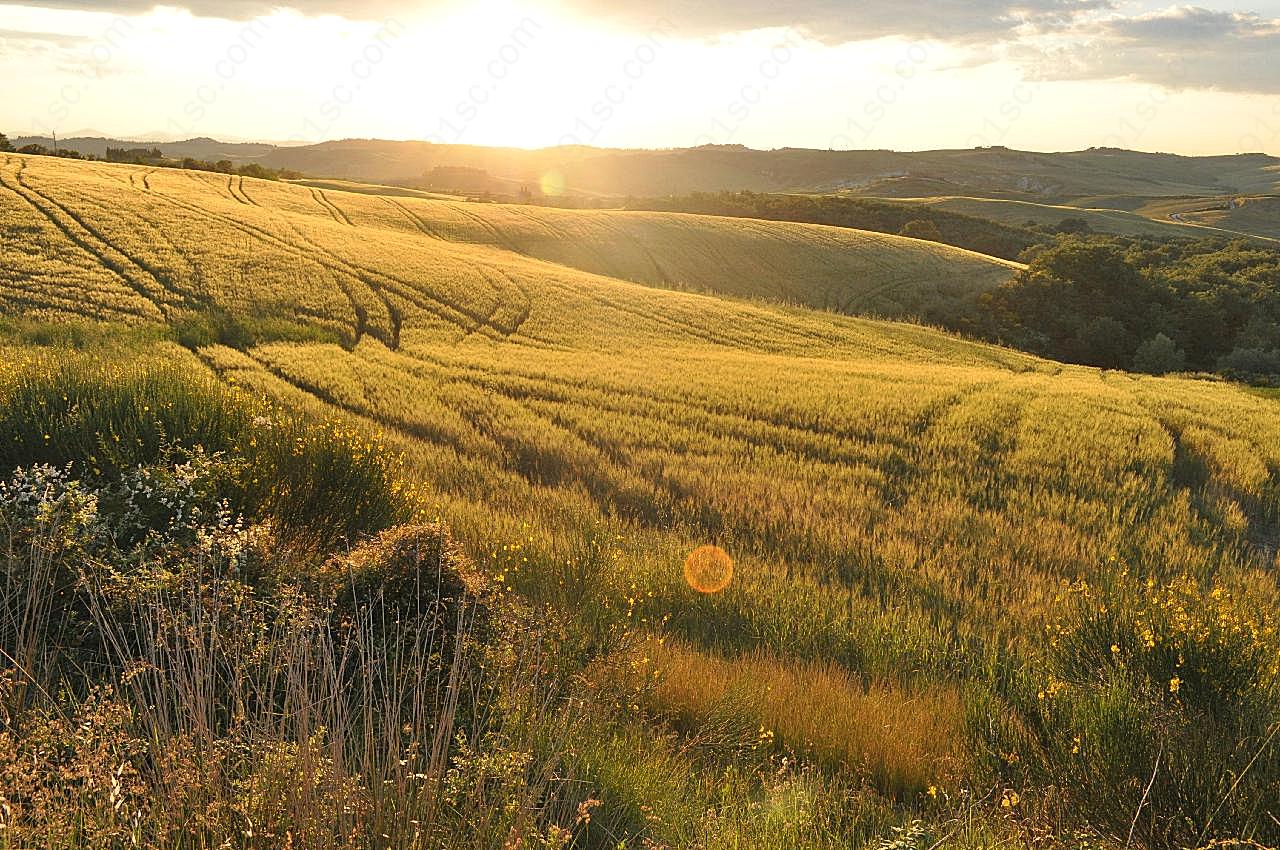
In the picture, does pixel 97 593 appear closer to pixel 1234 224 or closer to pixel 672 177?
pixel 1234 224

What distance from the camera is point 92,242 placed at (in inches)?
1031

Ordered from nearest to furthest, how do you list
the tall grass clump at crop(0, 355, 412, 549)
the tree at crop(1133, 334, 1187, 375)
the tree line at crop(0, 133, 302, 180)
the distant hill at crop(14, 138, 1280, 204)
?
the tall grass clump at crop(0, 355, 412, 549) → the tree at crop(1133, 334, 1187, 375) → the tree line at crop(0, 133, 302, 180) → the distant hill at crop(14, 138, 1280, 204)

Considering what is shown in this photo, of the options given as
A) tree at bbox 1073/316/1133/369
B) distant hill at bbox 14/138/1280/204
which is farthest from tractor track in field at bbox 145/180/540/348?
distant hill at bbox 14/138/1280/204

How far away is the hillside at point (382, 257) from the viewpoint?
22250 mm

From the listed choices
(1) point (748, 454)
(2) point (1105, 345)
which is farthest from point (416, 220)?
(1) point (748, 454)

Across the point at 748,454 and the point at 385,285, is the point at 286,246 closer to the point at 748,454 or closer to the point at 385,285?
the point at 385,285

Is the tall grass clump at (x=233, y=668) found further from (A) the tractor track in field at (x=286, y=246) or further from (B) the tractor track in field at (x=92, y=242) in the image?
(B) the tractor track in field at (x=92, y=242)

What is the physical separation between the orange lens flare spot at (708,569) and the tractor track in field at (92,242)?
55.8 feet

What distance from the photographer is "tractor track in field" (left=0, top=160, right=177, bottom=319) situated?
2167 centimetres

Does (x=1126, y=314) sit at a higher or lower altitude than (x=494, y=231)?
lower

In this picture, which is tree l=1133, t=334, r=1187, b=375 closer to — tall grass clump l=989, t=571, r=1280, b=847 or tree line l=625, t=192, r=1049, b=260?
tall grass clump l=989, t=571, r=1280, b=847

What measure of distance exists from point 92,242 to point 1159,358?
43.5m

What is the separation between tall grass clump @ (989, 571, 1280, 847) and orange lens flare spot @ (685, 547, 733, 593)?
2.60 m

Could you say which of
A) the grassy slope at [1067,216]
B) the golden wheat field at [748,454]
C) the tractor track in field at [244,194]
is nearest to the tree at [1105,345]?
the golden wheat field at [748,454]
